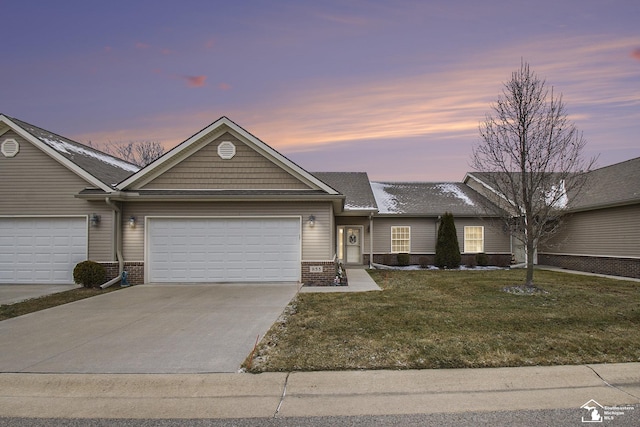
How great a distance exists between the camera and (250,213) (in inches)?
489

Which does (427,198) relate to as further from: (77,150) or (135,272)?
(77,150)

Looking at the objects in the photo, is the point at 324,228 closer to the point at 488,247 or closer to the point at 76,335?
the point at 76,335

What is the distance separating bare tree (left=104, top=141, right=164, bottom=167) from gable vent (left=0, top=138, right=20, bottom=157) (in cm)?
2637

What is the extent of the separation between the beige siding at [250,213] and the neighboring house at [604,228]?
964cm

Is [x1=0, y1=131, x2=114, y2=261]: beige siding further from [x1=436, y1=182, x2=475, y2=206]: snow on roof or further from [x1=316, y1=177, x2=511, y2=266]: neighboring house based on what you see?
[x1=436, y1=182, x2=475, y2=206]: snow on roof

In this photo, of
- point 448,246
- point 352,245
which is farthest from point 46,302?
point 448,246

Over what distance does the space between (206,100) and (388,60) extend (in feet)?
30.7

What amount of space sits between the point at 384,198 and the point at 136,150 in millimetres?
29747

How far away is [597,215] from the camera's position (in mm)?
16016

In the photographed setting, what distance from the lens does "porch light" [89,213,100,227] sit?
1218 cm

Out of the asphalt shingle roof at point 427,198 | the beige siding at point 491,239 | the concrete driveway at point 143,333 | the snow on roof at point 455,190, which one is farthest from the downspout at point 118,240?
the snow on roof at point 455,190

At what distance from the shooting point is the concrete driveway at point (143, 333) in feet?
16.2

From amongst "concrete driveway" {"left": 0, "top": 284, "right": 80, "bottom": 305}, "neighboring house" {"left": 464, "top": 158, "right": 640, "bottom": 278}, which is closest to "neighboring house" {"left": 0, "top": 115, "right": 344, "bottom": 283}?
"concrete driveway" {"left": 0, "top": 284, "right": 80, "bottom": 305}

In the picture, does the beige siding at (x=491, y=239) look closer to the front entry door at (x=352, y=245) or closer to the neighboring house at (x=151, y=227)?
the front entry door at (x=352, y=245)
